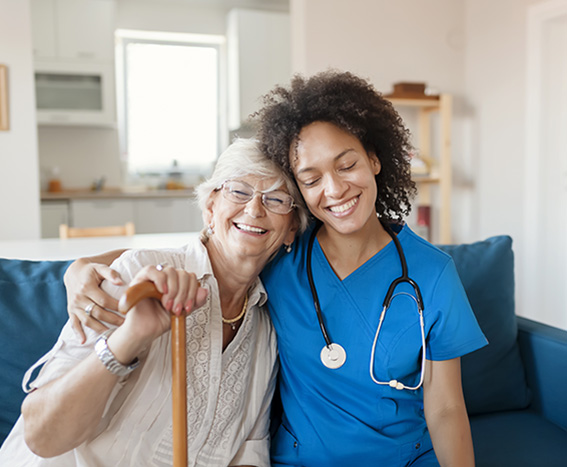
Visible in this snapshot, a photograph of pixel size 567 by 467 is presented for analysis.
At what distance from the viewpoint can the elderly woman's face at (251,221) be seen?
1.28 meters

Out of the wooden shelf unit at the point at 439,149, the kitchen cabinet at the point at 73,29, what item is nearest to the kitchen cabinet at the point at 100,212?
the kitchen cabinet at the point at 73,29

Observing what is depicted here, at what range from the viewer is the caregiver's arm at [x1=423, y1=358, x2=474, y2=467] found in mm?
1269

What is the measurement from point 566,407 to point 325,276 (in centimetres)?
94

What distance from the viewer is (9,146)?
4.39m

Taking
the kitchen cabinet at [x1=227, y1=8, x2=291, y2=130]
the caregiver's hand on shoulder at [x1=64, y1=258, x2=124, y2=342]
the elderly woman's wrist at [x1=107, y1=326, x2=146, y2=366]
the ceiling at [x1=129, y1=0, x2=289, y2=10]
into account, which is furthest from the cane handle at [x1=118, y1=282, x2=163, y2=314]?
the ceiling at [x1=129, y1=0, x2=289, y2=10]

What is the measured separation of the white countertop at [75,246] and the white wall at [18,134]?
211 cm

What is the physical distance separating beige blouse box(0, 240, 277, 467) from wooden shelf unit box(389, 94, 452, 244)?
3193mm

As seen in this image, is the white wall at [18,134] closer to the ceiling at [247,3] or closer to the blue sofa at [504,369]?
the ceiling at [247,3]

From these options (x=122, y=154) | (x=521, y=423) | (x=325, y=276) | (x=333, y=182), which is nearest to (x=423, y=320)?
(x=325, y=276)

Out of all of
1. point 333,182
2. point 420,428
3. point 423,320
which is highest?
point 333,182

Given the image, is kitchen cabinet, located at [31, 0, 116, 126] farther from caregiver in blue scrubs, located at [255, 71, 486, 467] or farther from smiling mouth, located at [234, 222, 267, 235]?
smiling mouth, located at [234, 222, 267, 235]

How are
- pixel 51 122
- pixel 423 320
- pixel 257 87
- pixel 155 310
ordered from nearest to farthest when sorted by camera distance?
pixel 155 310
pixel 423 320
pixel 51 122
pixel 257 87

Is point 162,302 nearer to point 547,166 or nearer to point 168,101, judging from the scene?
point 547,166

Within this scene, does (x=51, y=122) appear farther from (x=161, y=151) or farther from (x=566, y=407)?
(x=566, y=407)
